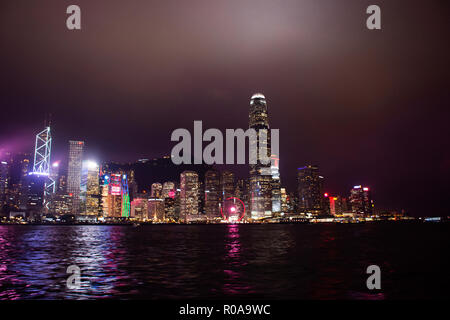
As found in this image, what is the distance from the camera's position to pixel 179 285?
26859 mm

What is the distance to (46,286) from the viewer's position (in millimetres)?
25797

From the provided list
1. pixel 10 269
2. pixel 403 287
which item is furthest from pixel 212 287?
pixel 10 269
